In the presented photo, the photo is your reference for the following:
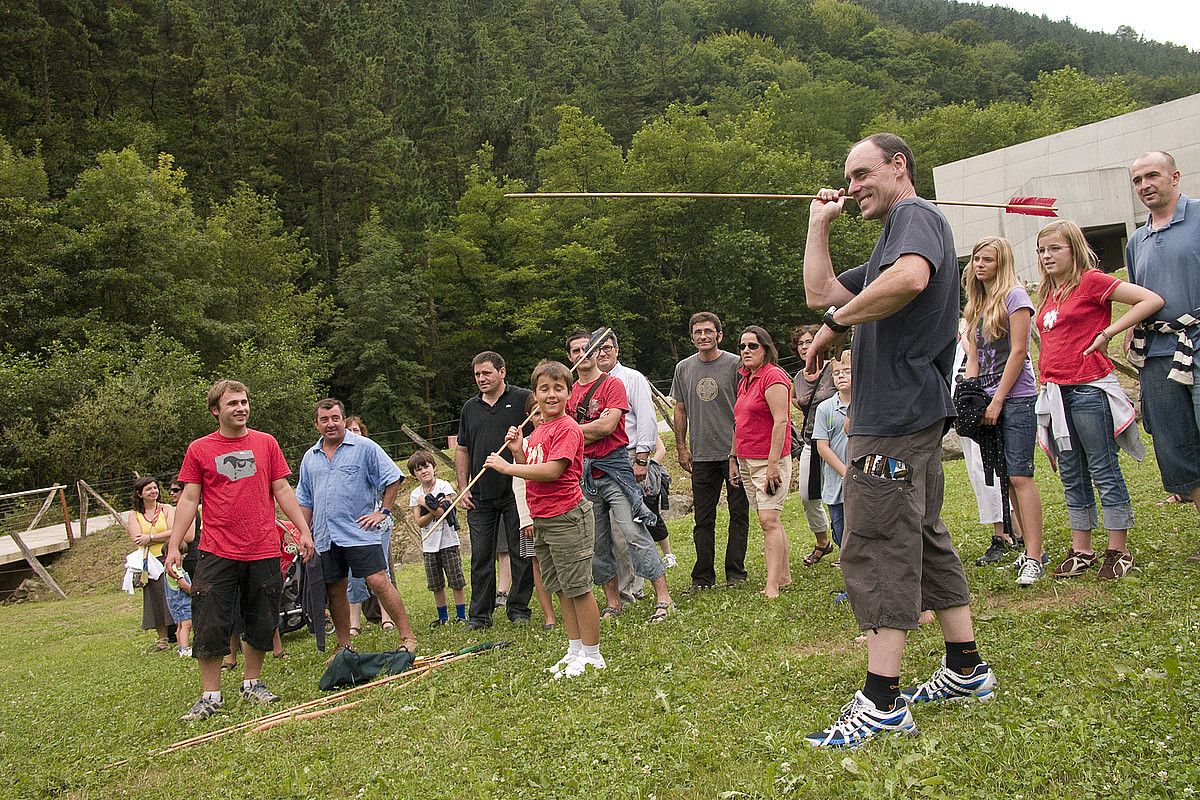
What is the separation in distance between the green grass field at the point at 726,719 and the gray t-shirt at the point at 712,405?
46.4 inches

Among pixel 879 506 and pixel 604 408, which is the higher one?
pixel 879 506

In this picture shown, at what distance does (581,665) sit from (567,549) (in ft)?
2.40

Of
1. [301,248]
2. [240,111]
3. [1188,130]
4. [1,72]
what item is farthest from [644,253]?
[1,72]

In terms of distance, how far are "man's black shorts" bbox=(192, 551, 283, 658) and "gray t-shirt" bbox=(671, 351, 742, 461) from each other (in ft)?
11.5

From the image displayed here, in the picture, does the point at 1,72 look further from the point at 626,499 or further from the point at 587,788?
the point at 587,788

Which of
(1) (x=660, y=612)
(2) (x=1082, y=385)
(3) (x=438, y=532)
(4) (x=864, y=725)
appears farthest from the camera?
(3) (x=438, y=532)

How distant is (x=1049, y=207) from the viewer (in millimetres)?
5363

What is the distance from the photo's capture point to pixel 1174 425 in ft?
17.0

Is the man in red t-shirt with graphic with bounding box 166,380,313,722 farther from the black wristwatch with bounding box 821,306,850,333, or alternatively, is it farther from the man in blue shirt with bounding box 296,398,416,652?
the black wristwatch with bounding box 821,306,850,333

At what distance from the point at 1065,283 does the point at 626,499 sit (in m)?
3.47

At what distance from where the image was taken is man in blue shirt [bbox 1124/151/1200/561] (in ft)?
16.8

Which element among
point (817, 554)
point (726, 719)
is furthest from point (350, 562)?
point (817, 554)

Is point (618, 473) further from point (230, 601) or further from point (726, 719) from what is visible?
point (726, 719)

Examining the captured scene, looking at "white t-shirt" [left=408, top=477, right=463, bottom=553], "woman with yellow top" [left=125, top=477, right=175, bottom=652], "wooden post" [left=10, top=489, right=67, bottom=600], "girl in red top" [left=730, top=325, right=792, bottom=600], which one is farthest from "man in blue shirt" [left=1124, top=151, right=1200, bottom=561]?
"wooden post" [left=10, top=489, right=67, bottom=600]
